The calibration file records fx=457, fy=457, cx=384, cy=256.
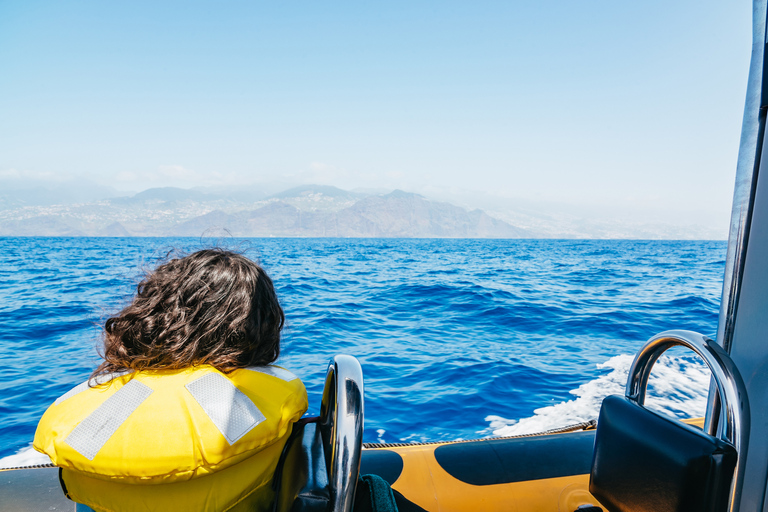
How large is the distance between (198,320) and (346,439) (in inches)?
16.4

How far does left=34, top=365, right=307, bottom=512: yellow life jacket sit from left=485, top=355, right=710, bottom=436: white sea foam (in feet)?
9.25

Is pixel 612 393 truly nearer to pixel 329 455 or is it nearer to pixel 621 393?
pixel 621 393

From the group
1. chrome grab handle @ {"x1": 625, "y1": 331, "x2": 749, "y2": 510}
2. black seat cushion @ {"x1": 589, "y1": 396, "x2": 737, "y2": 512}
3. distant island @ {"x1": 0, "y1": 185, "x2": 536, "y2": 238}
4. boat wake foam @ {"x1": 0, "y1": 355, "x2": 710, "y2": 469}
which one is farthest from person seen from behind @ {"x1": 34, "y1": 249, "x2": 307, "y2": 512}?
distant island @ {"x1": 0, "y1": 185, "x2": 536, "y2": 238}

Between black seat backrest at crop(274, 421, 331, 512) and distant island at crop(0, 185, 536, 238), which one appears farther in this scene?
distant island at crop(0, 185, 536, 238)

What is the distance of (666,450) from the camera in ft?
3.20

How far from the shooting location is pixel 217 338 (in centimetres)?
96

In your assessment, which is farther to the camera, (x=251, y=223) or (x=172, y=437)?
(x=251, y=223)

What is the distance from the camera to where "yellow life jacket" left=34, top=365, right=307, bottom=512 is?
71 cm

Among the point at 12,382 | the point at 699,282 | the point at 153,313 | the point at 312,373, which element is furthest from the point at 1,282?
the point at 699,282

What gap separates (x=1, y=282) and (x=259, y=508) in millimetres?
12649

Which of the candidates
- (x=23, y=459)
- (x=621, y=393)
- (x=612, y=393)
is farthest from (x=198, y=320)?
(x=621, y=393)

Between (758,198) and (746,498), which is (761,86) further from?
(746,498)

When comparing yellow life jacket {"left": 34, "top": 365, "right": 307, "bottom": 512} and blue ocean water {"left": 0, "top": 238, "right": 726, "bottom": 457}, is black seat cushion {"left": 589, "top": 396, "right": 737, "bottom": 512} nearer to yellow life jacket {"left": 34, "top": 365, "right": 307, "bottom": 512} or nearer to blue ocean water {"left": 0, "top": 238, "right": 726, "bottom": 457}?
yellow life jacket {"left": 34, "top": 365, "right": 307, "bottom": 512}

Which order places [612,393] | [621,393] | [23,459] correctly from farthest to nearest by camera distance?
[621,393] → [612,393] → [23,459]
